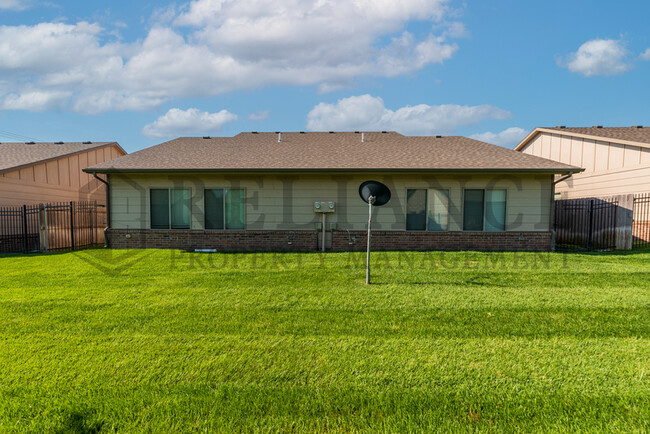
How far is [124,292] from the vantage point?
6438mm

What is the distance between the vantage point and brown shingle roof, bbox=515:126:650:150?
557 inches

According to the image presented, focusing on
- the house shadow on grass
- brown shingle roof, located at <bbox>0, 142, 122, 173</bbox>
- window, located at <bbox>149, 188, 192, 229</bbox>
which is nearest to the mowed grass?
the house shadow on grass

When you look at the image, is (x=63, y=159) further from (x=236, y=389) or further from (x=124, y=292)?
(x=236, y=389)

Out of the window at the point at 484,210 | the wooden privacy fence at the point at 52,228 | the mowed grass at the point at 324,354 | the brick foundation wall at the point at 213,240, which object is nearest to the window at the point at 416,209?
the window at the point at 484,210

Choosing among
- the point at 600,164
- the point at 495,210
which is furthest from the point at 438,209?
the point at 600,164

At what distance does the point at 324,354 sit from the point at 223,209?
8.55 m

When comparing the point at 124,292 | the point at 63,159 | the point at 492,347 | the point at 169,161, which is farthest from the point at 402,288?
the point at 63,159

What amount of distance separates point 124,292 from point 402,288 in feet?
16.3

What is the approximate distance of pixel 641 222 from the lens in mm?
13188

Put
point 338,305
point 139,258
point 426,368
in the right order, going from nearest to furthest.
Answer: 1. point 426,368
2. point 338,305
3. point 139,258

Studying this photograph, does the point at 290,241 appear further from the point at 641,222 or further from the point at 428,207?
the point at 641,222

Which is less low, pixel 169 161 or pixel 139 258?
pixel 169 161

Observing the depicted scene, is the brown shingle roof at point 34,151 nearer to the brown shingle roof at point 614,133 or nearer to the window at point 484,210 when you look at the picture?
the window at point 484,210

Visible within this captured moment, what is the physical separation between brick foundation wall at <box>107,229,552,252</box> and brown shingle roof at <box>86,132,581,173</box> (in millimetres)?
2030
